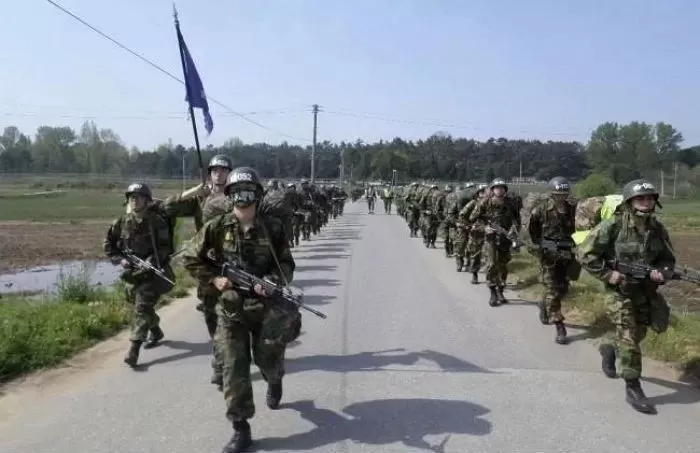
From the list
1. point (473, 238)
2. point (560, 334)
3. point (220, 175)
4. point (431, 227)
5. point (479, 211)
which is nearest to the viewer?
point (220, 175)

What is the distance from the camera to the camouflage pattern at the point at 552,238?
8.76m

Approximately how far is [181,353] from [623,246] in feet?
15.4

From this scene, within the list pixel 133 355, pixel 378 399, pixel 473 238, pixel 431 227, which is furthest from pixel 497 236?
pixel 431 227

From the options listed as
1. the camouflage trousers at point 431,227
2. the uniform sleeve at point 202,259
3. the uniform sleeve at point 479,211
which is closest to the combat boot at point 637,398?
the uniform sleeve at point 202,259

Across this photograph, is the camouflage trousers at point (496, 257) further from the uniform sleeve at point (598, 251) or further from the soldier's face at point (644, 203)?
the soldier's face at point (644, 203)

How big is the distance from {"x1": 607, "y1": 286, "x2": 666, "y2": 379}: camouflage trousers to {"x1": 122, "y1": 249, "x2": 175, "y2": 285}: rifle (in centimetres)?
460

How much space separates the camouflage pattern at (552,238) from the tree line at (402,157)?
3251cm

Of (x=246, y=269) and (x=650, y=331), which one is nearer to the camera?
(x=246, y=269)

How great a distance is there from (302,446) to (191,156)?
215 ft

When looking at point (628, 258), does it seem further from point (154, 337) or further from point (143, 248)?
point (154, 337)

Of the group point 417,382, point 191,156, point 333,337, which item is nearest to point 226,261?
point 417,382

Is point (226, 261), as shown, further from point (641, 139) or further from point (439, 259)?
point (641, 139)

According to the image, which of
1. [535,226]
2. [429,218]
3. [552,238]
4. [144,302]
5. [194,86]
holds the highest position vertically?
[194,86]

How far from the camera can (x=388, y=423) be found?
549cm
